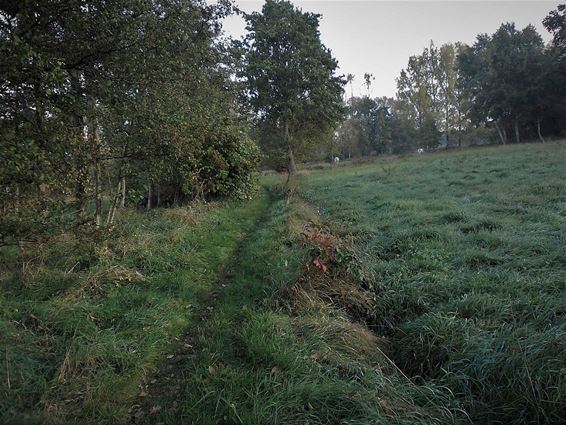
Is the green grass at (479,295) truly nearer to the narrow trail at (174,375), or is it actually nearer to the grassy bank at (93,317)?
the narrow trail at (174,375)

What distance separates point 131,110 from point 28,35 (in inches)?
63.7

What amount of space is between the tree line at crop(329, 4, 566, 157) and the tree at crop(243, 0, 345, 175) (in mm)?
6328

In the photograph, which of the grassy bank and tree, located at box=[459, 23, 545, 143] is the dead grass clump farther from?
tree, located at box=[459, 23, 545, 143]

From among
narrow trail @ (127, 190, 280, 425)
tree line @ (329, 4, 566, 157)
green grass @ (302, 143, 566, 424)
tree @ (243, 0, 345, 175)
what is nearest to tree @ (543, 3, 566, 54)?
tree line @ (329, 4, 566, 157)

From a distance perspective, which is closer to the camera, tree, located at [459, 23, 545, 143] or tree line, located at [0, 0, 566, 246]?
tree line, located at [0, 0, 566, 246]

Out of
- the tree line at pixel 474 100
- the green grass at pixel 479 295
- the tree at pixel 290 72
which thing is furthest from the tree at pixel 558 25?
the green grass at pixel 479 295

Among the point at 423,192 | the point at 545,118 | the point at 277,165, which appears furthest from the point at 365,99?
the point at 423,192

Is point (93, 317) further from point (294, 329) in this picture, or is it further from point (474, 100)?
point (474, 100)

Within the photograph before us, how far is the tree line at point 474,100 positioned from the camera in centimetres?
3747

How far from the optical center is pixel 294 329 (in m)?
4.06

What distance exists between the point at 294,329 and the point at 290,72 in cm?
2935

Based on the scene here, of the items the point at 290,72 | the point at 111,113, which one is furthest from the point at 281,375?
the point at 290,72

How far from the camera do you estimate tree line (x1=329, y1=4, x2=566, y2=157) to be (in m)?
37.5

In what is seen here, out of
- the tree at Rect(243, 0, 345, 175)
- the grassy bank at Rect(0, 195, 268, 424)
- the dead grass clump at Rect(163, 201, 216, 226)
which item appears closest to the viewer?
the grassy bank at Rect(0, 195, 268, 424)
